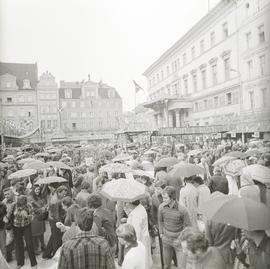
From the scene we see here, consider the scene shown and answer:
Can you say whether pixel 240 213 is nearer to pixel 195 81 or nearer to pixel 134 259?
pixel 134 259

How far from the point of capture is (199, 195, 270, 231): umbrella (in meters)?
2.98

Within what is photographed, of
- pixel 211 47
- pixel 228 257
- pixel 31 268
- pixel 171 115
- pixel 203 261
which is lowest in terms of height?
pixel 31 268

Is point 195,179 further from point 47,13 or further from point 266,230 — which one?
point 47,13

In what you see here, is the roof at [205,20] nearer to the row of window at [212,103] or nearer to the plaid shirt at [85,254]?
the plaid shirt at [85,254]

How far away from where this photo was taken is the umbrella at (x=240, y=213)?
9.79 feet

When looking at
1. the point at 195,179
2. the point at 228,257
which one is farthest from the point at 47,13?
the point at 228,257

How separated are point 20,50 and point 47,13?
0.86m

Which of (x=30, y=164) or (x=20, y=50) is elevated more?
(x=20, y=50)

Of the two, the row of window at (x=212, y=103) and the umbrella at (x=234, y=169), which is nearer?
the umbrella at (x=234, y=169)

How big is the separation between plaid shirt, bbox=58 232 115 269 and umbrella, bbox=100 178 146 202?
1.45 m

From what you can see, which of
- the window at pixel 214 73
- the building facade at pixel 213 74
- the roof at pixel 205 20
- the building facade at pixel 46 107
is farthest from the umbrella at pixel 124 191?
the building facade at pixel 46 107

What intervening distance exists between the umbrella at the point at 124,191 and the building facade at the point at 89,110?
114ft

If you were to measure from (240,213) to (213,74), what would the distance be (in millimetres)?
13287

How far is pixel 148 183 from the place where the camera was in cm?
665
